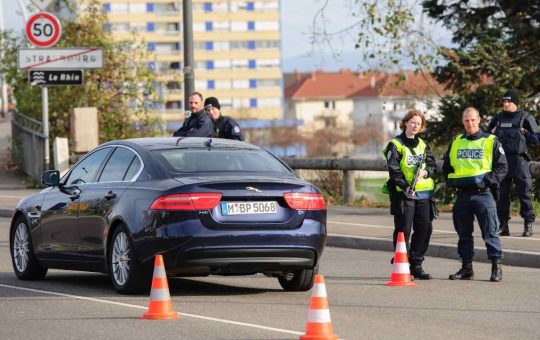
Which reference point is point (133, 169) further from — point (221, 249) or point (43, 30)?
point (43, 30)

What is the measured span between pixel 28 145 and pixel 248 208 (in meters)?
21.9

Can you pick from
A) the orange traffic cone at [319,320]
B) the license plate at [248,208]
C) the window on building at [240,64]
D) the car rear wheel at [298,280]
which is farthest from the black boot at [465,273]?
the window on building at [240,64]

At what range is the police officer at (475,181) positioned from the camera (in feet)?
44.8

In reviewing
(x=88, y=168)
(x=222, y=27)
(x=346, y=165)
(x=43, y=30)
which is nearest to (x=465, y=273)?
(x=88, y=168)

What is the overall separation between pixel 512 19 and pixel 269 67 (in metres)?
147

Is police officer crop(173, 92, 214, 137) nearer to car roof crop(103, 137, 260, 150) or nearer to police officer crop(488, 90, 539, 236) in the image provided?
police officer crop(488, 90, 539, 236)

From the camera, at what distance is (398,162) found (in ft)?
45.2

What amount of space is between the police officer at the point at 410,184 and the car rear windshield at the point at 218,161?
5.04 feet

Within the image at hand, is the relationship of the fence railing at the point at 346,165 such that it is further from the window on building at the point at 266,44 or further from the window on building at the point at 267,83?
the window on building at the point at 267,83

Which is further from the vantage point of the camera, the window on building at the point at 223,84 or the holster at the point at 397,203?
the window on building at the point at 223,84

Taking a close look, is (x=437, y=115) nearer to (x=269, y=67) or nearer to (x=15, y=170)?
(x=15, y=170)

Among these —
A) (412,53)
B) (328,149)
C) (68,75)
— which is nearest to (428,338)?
(412,53)

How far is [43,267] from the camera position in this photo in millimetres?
13914

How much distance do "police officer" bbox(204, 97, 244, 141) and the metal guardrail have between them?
12298 mm
